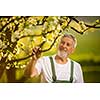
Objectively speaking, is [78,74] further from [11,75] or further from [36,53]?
[11,75]

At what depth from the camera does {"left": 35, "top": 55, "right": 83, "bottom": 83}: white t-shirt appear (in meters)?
1.83

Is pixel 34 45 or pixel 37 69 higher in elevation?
pixel 34 45

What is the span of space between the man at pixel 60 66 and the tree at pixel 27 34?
6 cm

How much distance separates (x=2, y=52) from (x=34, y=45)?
26cm

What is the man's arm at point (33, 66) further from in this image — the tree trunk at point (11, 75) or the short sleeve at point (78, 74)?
the short sleeve at point (78, 74)

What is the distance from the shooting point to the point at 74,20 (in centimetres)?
186

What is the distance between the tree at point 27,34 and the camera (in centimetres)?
185

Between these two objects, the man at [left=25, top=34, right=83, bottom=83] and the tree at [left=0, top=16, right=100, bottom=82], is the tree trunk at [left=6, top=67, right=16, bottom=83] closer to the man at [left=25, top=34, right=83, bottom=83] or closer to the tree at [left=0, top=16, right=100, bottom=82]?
the tree at [left=0, top=16, right=100, bottom=82]

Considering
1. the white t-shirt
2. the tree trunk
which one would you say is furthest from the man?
the tree trunk

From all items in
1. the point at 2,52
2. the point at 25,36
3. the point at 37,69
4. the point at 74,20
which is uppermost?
the point at 74,20
